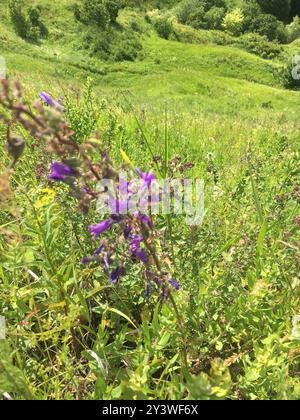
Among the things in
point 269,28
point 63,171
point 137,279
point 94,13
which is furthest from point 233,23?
point 63,171

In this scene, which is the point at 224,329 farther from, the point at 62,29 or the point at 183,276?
the point at 62,29

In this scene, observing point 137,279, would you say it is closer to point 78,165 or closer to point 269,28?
point 78,165

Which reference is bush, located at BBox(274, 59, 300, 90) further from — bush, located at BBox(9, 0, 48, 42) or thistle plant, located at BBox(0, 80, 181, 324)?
thistle plant, located at BBox(0, 80, 181, 324)

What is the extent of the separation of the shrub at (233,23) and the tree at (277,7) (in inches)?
356

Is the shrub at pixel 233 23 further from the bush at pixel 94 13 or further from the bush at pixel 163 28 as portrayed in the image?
the bush at pixel 94 13

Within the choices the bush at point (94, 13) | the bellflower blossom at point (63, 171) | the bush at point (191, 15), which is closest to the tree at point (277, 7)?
the bush at point (191, 15)

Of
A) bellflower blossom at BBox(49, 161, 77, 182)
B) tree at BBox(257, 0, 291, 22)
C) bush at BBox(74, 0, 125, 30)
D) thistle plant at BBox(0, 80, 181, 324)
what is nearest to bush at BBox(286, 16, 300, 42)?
tree at BBox(257, 0, 291, 22)

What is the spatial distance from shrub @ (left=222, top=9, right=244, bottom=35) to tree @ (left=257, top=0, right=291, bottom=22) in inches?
356

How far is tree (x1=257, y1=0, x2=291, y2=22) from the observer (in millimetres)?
66688

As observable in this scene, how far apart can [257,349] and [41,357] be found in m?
1.19

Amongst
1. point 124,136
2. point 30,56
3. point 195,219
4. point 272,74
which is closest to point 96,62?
point 30,56

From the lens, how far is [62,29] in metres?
36.8

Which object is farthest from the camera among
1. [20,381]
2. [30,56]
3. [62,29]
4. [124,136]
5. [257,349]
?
[62,29]
